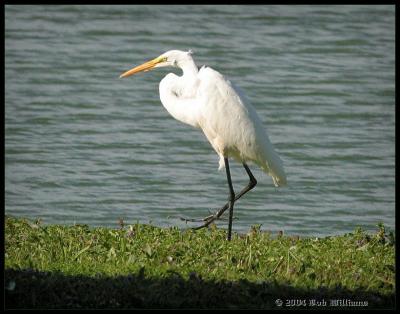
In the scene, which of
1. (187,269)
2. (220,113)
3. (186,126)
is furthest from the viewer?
(186,126)

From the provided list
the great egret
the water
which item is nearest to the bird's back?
the great egret

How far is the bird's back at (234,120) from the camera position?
7562 millimetres

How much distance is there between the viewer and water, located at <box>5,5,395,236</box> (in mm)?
9914

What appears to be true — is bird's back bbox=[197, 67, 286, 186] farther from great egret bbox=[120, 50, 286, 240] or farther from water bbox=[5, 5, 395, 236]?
water bbox=[5, 5, 395, 236]

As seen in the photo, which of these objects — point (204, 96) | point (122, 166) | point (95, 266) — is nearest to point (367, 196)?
point (122, 166)

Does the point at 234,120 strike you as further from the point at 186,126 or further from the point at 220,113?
the point at 186,126

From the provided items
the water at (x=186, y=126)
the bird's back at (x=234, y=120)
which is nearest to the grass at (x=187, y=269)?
the bird's back at (x=234, y=120)

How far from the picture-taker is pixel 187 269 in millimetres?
5953

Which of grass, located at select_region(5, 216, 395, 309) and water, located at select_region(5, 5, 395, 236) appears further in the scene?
water, located at select_region(5, 5, 395, 236)

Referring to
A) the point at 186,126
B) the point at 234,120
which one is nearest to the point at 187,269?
the point at 234,120

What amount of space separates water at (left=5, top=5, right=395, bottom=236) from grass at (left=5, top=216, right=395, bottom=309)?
216 cm

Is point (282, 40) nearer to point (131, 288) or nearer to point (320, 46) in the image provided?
point (320, 46)

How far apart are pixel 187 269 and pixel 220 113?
1949mm

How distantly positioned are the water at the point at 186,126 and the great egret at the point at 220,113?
1.29m
